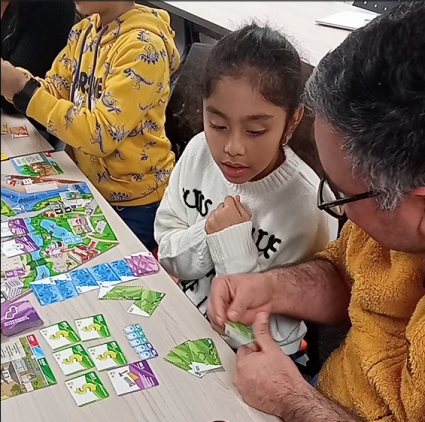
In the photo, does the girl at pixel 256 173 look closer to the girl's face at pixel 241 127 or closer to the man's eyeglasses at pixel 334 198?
the girl's face at pixel 241 127

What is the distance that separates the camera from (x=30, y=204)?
2.79 ft

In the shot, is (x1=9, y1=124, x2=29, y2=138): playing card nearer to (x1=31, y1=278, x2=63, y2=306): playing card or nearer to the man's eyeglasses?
(x1=31, y1=278, x2=63, y2=306): playing card

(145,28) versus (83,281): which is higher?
(145,28)

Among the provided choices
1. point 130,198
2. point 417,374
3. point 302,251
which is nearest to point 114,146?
point 130,198

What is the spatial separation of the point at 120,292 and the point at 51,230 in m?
0.14

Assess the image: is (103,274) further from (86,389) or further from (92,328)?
(86,389)

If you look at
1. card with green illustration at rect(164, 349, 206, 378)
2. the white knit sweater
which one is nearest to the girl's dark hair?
the white knit sweater

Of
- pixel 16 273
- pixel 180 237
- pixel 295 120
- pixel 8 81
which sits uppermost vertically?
pixel 8 81

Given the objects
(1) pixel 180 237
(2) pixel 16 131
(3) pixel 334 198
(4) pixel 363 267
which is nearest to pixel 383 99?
(3) pixel 334 198

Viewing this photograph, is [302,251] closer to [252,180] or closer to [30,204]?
Answer: [252,180]

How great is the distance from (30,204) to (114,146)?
15.3 inches

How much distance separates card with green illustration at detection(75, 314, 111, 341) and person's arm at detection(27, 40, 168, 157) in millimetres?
471

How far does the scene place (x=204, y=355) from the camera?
2.53 ft

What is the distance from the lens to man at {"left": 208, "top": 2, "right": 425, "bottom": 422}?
2.03 feet
